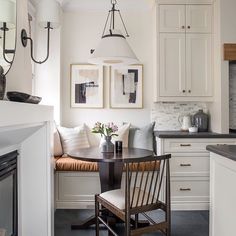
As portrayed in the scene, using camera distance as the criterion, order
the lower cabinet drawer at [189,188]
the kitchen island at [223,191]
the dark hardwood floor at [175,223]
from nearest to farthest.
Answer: the kitchen island at [223,191], the dark hardwood floor at [175,223], the lower cabinet drawer at [189,188]

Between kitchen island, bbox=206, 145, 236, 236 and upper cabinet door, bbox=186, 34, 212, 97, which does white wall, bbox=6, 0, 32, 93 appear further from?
upper cabinet door, bbox=186, 34, 212, 97

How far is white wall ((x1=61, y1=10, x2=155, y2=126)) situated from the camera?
13.4 ft

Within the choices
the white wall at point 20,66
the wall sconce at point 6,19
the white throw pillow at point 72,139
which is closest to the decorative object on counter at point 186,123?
the white throw pillow at point 72,139

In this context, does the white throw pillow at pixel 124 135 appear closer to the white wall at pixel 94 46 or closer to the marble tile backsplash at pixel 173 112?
the white wall at pixel 94 46

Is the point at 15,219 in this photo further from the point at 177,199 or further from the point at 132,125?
the point at 132,125

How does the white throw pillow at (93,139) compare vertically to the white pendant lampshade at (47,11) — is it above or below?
below

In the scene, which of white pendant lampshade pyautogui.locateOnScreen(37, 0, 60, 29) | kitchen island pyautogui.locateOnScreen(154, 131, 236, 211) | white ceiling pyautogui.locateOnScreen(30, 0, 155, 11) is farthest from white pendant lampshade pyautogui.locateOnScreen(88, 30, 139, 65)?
white ceiling pyautogui.locateOnScreen(30, 0, 155, 11)

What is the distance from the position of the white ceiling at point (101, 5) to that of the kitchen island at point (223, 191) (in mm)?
2759

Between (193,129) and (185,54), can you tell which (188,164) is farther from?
(185,54)

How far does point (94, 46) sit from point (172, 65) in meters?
1.17

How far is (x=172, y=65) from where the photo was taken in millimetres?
3713

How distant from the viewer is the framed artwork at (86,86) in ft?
13.3

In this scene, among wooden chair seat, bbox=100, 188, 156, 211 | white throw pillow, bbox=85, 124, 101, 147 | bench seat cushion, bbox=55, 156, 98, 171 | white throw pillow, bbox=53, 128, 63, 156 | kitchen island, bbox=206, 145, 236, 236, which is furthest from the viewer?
white throw pillow, bbox=85, 124, 101, 147

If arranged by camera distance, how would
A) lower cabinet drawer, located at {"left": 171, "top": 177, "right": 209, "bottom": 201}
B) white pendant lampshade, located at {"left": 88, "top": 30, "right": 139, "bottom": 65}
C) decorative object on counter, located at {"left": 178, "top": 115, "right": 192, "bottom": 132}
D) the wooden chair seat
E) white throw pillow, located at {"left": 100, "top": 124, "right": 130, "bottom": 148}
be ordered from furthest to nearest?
decorative object on counter, located at {"left": 178, "top": 115, "right": 192, "bottom": 132}, white throw pillow, located at {"left": 100, "top": 124, "right": 130, "bottom": 148}, lower cabinet drawer, located at {"left": 171, "top": 177, "right": 209, "bottom": 201}, white pendant lampshade, located at {"left": 88, "top": 30, "right": 139, "bottom": 65}, the wooden chair seat
